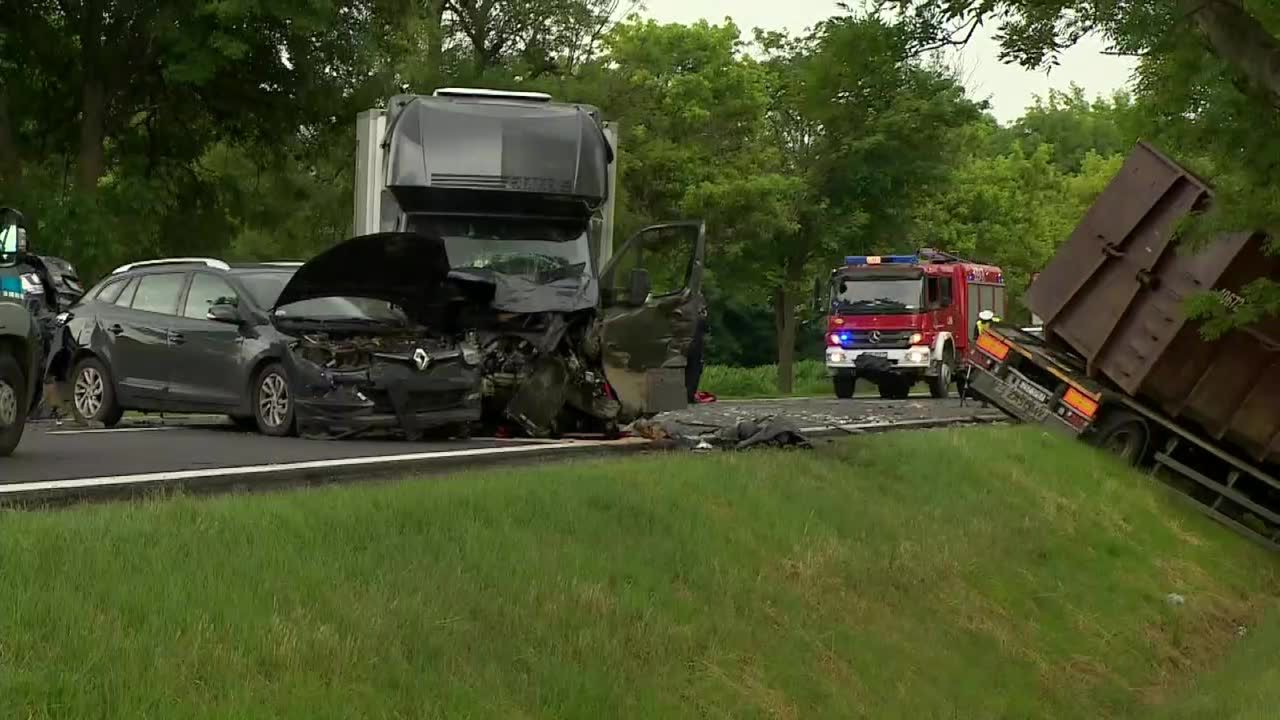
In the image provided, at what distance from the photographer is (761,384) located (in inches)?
1754

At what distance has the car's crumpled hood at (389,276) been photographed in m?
12.7

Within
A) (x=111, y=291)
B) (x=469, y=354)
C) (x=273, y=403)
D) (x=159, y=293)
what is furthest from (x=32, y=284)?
(x=469, y=354)

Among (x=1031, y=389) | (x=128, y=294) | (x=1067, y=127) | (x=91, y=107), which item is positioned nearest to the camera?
(x=128, y=294)

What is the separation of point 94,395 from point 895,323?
58.1 feet

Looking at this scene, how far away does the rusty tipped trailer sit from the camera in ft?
52.2

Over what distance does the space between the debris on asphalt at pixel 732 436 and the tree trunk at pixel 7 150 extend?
600 inches

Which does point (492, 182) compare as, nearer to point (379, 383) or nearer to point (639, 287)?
point (639, 287)

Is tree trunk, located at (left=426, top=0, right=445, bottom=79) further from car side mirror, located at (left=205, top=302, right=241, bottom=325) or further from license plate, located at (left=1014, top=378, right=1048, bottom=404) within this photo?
car side mirror, located at (left=205, top=302, right=241, bottom=325)

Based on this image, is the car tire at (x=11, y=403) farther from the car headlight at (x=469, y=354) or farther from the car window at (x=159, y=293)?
the car window at (x=159, y=293)

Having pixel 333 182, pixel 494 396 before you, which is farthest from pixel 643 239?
pixel 333 182

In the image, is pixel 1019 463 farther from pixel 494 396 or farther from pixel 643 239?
pixel 494 396

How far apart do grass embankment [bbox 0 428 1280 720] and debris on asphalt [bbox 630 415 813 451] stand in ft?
1.58

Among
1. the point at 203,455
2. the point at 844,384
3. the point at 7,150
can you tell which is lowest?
the point at 844,384

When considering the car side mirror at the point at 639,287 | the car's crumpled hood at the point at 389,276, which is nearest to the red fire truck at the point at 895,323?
the car side mirror at the point at 639,287
